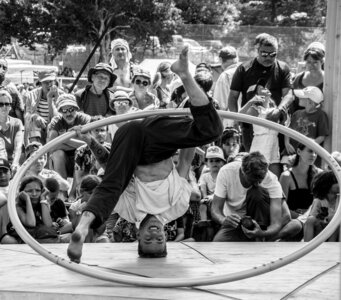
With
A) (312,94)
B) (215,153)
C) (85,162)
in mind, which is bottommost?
(85,162)

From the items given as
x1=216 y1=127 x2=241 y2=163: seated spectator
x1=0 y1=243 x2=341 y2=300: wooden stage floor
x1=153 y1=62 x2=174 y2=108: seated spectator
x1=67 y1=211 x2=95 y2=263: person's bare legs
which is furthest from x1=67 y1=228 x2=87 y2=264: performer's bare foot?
x1=153 y1=62 x2=174 y2=108: seated spectator

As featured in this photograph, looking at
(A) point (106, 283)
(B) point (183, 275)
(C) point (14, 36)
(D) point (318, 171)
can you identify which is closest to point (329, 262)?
(B) point (183, 275)

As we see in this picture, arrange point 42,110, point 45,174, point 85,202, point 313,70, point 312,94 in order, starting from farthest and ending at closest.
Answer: point 42,110, point 313,70, point 312,94, point 45,174, point 85,202

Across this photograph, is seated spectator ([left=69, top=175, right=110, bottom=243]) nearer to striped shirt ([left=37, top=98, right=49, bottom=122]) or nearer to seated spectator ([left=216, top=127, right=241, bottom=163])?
seated spectator ([left=216, top=127, right=241, bottom=163])

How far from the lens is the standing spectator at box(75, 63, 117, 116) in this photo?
970cm

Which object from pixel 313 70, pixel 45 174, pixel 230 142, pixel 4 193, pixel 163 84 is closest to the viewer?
pixel 4 193

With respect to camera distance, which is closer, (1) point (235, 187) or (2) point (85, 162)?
(1) point (235, 187)

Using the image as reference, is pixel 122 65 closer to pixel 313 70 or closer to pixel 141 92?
pixel 141 92

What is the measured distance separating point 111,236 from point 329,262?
2492 millimetres

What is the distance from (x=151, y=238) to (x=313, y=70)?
4.24 meters

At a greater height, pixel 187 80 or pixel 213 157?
pixel 187 80

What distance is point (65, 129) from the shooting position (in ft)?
31.0

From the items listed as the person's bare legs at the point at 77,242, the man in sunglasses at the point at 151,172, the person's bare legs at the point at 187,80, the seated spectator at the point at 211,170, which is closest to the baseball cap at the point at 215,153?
the seated spectator at the point at 211,170

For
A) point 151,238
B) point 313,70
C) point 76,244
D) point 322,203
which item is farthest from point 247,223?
point 313,70
